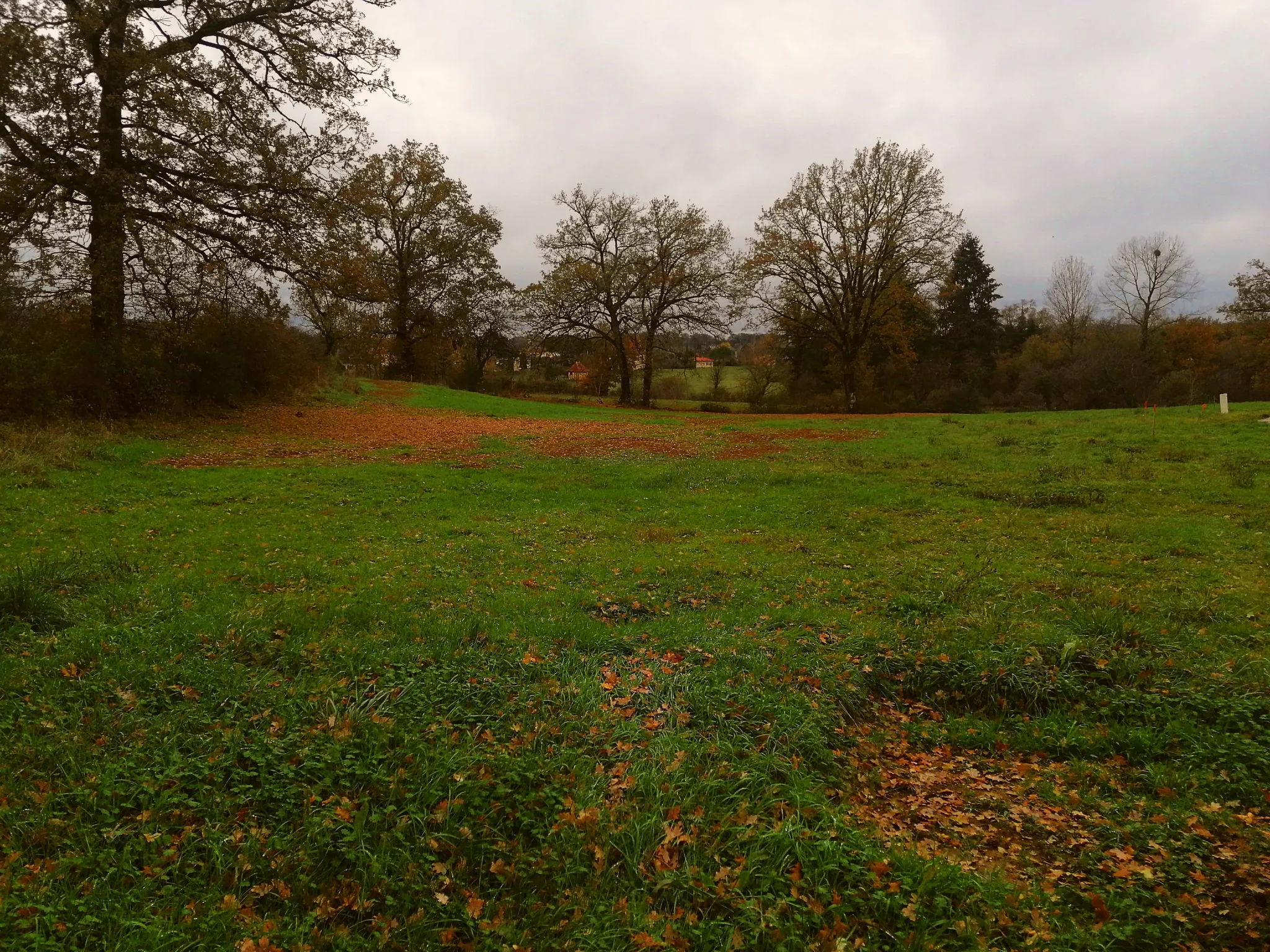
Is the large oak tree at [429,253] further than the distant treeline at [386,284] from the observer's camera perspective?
Yes

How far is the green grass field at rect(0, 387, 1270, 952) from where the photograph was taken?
314 centimetres

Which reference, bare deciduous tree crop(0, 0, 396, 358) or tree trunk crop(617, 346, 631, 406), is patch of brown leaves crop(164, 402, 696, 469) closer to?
bare deciduous tree crop(0, 0, 396, 358)

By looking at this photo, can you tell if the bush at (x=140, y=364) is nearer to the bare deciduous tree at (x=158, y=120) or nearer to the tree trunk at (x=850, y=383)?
the bare deciduous tree at (x=158, y=120)

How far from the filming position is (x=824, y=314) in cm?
4169

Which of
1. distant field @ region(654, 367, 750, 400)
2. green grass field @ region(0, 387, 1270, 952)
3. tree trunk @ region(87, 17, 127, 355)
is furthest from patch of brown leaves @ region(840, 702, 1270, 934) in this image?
distant field @ region(654, 367, 750, 400)

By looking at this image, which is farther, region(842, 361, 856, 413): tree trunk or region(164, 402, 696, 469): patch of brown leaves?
region(842, 361, 856, 413): tree trunk

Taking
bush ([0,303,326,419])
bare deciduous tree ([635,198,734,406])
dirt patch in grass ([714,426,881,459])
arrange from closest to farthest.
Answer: bush ([0,303,326,419]) < dirt patch in grass ([714,426,881,459]) < bare deciduous tree ([635,198,734,406])

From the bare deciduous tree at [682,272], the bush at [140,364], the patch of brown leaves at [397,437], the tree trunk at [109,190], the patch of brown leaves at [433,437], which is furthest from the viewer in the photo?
the bare deciduous tree at [682,272]

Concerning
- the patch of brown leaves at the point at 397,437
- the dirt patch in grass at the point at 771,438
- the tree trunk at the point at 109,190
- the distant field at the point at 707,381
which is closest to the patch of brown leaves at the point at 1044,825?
the patch of brown leaves at the point at 397,437

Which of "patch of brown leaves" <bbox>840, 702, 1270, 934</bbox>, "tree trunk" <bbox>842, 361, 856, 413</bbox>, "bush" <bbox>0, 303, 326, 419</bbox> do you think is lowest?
"patch of brown leaves" <bbox>840, 702, 1270, 934</bbox>

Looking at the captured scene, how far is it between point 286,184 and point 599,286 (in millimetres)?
22503

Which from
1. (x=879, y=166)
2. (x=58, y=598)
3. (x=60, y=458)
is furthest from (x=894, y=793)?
(x=879, y=166)

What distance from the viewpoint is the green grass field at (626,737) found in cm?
314

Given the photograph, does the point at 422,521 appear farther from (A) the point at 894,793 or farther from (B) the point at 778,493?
(A) the point at 894,793
